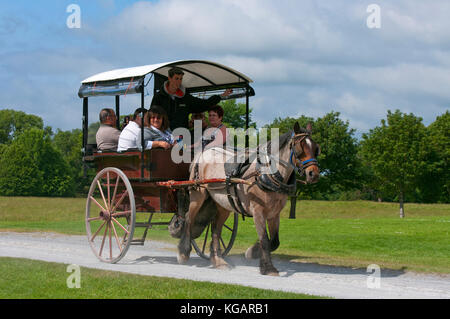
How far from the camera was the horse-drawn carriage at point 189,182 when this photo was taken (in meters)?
9.41

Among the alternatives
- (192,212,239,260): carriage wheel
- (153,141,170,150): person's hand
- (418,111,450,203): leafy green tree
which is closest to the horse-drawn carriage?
(153,141,170,150): person's hand

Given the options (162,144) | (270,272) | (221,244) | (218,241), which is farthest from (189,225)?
(221,244)

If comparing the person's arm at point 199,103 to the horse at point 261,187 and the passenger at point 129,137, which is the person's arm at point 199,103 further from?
the horse at point 261,187

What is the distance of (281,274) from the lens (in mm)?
9805

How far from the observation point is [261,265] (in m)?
9.67

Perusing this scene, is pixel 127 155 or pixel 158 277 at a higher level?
pixel 127 155

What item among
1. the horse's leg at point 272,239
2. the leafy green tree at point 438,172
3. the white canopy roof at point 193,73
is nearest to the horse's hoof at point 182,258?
the horse's leg at point 272,239

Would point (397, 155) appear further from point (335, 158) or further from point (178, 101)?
point (178, 101)

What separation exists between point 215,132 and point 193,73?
2.16 metres

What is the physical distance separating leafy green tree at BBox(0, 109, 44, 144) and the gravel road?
82.2m

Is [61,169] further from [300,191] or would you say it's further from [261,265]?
[261,265]

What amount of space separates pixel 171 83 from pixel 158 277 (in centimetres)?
490
